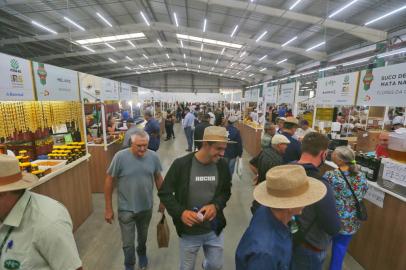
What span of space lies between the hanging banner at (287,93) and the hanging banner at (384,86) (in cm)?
208

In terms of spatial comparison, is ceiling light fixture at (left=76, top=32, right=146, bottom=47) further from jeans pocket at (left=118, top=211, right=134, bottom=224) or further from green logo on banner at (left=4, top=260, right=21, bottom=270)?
green logo on banner at (left=4, top=260, right=21, bottom=270)

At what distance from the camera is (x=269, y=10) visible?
7.50 m

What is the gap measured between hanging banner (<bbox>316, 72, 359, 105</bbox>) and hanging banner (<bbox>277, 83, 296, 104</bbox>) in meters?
1.10

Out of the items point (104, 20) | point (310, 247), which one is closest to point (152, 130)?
point (310, 247)

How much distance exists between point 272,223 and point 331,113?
12.4ft

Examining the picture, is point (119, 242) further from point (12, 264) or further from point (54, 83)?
point (54, 83)

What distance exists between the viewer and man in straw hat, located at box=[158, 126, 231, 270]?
169 cm

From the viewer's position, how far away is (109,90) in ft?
15.9

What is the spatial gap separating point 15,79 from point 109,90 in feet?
8.58

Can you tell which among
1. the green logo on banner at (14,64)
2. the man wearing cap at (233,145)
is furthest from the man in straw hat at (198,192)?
the man wearing cap at (233,145)

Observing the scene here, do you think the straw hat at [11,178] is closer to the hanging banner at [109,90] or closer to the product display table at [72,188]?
the product display table at [72,188]

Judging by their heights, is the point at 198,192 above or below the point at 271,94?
below

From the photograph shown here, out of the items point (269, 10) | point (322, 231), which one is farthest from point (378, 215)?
point (269, 10)

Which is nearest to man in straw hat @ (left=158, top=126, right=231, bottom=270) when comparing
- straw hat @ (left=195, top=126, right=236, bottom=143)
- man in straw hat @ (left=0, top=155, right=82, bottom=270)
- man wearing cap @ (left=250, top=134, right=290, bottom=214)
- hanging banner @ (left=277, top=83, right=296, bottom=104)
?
straw hat @ (left=195, top=126, right=236, bottom=143)
